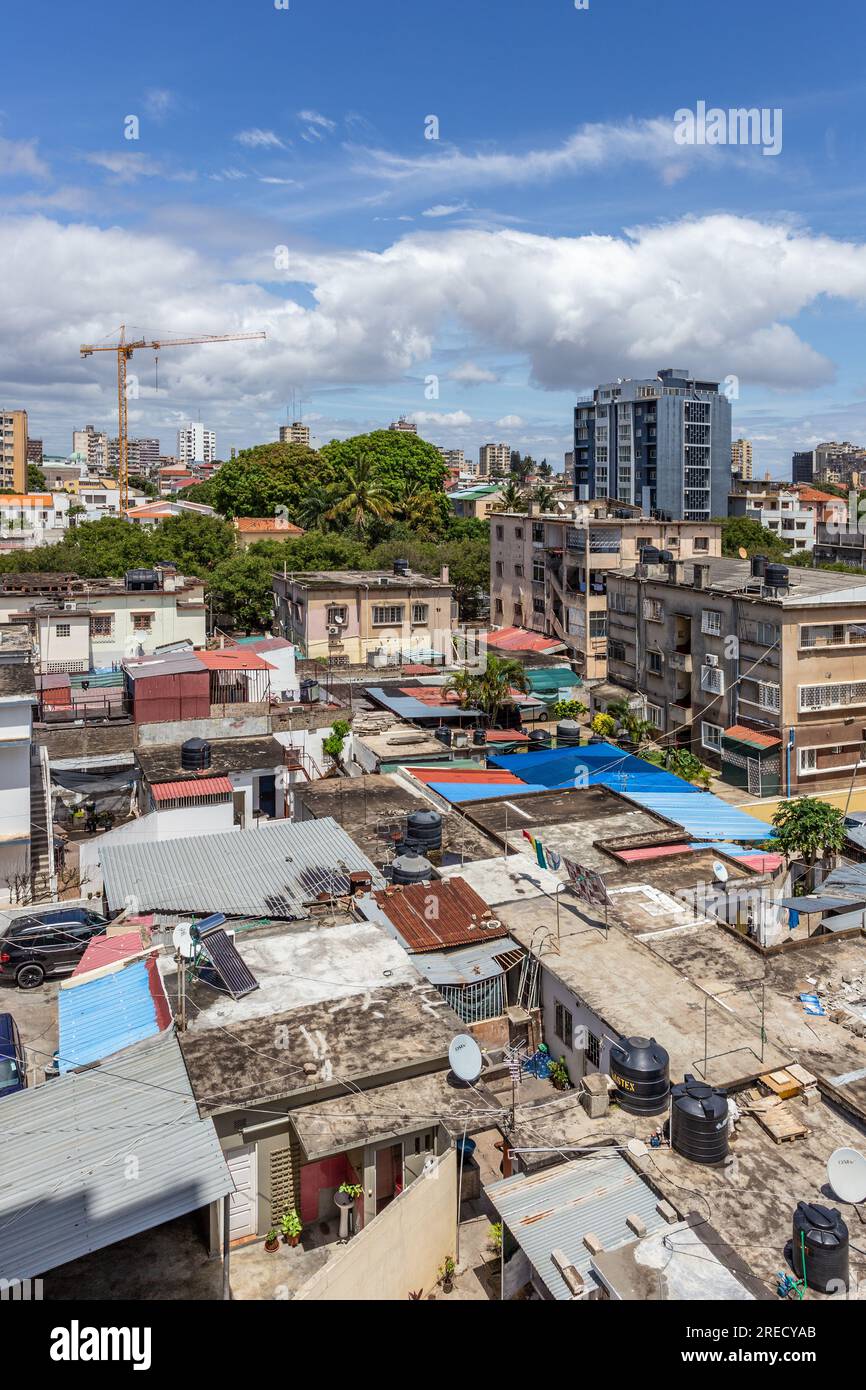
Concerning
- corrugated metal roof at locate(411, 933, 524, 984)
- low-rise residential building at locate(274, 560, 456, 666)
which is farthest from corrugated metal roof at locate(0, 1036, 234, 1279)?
low-rise residential building at locate(274, 560, 456, 666)

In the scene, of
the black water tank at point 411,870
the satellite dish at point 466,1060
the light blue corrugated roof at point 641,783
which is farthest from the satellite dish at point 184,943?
the light blue corrugated roof at point 641,783

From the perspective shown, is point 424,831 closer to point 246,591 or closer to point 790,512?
point 246,591

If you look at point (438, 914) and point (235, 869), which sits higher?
point (235, 869)

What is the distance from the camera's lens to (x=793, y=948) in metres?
19.0

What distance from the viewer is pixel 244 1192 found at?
13.0 m

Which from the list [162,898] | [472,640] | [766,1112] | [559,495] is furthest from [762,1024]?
[559,495]

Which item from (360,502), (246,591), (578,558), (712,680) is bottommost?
(712,680)

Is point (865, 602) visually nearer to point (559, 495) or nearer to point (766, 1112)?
point (766, 1112)

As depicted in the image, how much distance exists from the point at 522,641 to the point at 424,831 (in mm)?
40287

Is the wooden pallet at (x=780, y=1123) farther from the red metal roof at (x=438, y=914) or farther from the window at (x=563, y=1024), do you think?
the red metal roof at (x=438, y=914)

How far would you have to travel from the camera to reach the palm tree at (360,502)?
8456 centimetres

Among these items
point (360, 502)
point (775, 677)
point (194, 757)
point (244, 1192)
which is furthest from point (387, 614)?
point (244, 1192)

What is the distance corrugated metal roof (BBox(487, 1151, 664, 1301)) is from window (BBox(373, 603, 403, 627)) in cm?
4683

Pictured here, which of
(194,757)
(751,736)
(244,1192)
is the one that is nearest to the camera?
(244,1192)
